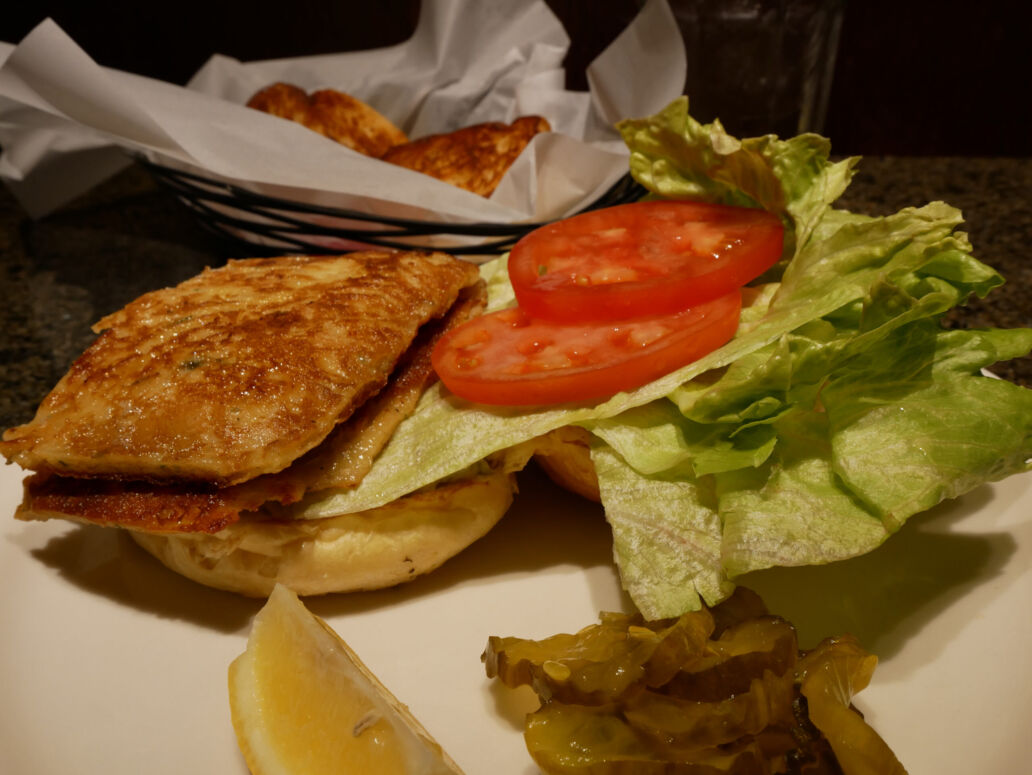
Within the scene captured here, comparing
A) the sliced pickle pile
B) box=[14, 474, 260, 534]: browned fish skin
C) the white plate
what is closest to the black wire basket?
the white plate

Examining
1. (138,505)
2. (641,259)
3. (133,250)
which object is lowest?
(133,250)

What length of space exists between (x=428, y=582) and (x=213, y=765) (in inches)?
20.4

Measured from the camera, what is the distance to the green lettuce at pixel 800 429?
1360 millimetres

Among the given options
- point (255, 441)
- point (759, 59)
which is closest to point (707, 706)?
point (255, 441)

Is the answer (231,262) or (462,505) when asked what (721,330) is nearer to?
(462,505)

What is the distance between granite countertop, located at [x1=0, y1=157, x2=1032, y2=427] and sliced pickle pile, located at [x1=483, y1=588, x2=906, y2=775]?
1.52m

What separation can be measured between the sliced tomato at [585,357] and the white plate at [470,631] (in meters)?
0.37

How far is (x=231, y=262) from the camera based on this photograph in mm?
2072

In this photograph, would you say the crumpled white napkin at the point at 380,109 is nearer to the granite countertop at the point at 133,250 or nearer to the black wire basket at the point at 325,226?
the black wire basket at the point at 325,226

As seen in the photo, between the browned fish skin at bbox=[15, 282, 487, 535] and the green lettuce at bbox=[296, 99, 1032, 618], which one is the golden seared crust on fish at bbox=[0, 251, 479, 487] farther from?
the green lettuce at bbox=[296, 99, 1032, 618]

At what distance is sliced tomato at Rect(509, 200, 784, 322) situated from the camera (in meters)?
1.63

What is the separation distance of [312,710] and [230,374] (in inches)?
25.1

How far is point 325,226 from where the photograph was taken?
2604 mm

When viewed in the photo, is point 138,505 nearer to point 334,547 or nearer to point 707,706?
point 334,547
